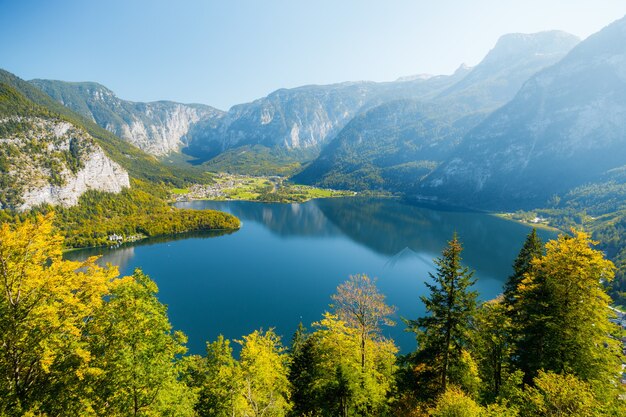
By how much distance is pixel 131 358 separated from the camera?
43.7 feet

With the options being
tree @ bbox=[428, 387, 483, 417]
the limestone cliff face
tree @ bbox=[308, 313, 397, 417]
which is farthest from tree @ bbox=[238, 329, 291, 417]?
the limestone cliff face

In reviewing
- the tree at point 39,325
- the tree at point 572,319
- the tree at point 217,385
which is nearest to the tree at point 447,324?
the tree at point 572,319

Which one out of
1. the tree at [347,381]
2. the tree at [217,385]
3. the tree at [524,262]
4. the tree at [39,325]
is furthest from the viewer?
the tree at [524,262]

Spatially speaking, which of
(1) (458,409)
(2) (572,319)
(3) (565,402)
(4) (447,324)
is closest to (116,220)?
(4) (447,324)

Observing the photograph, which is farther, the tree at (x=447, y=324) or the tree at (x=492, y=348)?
the tree at (x=492, y=348)

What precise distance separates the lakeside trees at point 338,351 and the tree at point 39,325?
0.04 meters

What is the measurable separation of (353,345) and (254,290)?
70.5 meters

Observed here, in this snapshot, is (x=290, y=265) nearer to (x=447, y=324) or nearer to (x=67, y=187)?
(x=447, y=324)

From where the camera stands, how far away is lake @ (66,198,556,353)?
75688mm

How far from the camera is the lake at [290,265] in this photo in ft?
248

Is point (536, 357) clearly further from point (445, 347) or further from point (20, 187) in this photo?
point (20, 187)

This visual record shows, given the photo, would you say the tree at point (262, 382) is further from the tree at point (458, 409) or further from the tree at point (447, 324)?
the tree at point (447, 324)

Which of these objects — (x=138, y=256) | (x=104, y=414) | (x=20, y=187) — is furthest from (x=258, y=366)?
(x=20, y=187)

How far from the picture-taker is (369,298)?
2773cm
